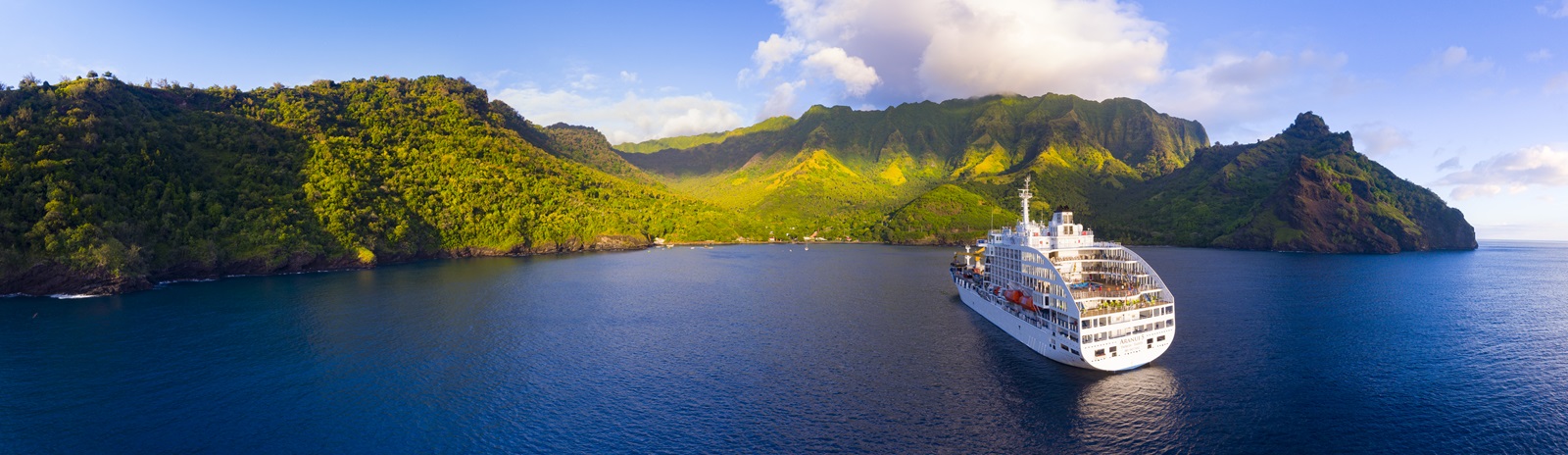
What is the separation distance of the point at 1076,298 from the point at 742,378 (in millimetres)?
29687

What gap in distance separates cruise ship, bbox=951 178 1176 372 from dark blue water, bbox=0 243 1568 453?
229 centimetres

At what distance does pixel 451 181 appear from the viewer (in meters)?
195

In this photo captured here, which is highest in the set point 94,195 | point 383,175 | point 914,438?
point 383,175

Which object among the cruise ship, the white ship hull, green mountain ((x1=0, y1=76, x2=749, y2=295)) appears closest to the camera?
the white ship hull

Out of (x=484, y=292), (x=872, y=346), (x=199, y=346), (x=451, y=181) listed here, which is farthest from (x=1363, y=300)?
(x=451, y=181)

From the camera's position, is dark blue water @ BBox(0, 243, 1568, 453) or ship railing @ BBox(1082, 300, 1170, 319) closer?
dark blue water @ BBox(0, 243, 1568, 453)

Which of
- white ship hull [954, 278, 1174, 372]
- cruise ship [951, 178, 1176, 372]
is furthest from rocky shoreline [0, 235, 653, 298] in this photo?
white ship hull [954, 278, 1174, 372]

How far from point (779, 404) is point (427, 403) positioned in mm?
26246

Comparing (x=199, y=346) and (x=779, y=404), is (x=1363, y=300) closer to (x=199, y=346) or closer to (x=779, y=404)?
(x=779, y=404)

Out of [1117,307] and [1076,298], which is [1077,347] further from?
→ [1117,307]

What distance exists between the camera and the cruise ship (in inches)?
2037

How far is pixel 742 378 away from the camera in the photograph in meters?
52.7

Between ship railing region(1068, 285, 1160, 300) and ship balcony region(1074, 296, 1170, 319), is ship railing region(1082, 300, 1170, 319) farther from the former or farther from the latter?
ship railing region(1068, 285, 1160, 300)

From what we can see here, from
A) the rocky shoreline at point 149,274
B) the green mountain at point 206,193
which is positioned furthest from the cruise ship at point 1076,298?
the green mountain at point 206,193
